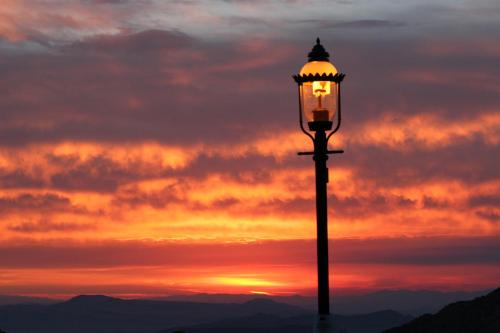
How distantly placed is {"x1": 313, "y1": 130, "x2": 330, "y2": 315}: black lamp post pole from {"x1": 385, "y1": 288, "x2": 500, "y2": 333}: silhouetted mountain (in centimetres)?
12257

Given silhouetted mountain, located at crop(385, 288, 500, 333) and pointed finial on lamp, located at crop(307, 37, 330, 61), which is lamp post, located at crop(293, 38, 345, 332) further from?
silhouetted mountain, located at crop(385, 288, 500, 333)

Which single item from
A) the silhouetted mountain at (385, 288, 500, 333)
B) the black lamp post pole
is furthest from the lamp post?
the silhouetted mountain at (385, 288, 500, 333)

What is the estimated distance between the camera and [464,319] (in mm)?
154375

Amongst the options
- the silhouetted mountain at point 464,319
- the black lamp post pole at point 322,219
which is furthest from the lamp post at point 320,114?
the silhouetted mountain at point 464,319

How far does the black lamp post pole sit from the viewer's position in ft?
67.0

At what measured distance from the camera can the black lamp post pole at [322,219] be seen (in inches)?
804

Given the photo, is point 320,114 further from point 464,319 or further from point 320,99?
point 464,319

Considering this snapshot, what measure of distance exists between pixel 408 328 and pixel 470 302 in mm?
9181

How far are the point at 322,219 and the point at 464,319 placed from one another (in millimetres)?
137692

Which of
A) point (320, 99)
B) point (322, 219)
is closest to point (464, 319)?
point (322, 219)

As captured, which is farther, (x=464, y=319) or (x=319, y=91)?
(x=464, y=319)

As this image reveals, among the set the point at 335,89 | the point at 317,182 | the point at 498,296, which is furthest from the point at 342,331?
the point at 498,296

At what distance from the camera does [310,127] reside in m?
20.8

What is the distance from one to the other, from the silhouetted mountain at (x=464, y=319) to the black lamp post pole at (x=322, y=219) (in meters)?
123
